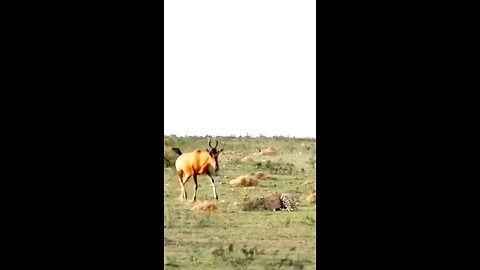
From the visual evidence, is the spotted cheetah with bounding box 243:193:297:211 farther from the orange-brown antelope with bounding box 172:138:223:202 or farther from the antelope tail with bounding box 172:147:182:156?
the antelope tail with bounding box 172:147:182:156

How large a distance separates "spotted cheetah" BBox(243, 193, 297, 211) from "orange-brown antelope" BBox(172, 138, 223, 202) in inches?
4.3

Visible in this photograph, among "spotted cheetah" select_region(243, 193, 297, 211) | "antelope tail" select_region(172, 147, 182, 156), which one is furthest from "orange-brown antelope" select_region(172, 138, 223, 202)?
"spotted cheetah" select_region(243, 193, 297, 211)

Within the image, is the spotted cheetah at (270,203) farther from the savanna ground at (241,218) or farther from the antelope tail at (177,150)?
the antelope tail at (177,150)

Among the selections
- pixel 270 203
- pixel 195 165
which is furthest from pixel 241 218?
pixel 195 165

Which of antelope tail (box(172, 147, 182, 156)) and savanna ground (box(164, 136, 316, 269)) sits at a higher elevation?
antelope tail (box(172, 147, 182, 156))

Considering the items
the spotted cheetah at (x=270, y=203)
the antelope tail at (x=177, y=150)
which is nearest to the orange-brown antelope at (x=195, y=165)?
the antelope tail at (x=177, y=150)

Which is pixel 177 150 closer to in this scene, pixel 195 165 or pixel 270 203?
pixel 195 165

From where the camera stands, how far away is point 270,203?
2.53 m

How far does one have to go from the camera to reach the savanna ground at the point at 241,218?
249 centimetres

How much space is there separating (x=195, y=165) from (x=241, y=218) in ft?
0.73

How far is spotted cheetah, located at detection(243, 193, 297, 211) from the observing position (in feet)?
8.30

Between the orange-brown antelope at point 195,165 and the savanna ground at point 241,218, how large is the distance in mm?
13
